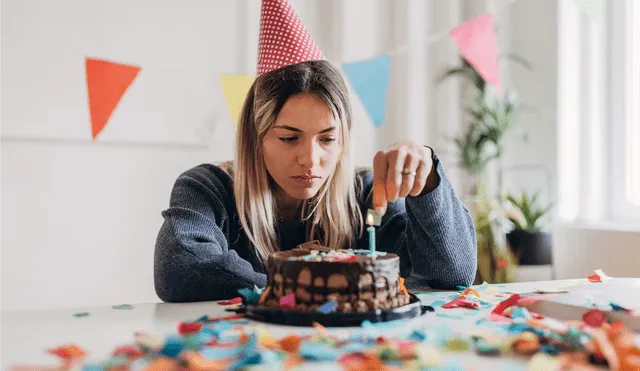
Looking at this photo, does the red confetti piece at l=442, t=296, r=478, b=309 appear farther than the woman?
No

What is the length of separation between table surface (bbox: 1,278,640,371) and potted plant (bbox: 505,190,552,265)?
141cm

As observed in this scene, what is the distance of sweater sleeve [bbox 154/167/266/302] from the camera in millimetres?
1069

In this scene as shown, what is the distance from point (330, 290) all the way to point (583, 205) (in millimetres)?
2072

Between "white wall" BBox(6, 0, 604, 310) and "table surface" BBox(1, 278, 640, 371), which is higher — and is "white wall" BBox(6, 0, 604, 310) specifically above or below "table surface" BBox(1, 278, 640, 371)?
above

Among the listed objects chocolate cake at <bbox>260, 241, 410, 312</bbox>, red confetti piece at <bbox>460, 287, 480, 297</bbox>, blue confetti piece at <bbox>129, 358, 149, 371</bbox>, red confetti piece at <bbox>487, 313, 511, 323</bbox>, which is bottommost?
red confetti piece at <bbox>460, 287, 480, 297</bbox>

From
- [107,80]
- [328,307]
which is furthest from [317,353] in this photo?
[107,80]

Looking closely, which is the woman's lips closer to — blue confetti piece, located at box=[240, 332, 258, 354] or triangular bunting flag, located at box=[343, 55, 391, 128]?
blue confetti piece, located at box=[240, 332, 258, 354]

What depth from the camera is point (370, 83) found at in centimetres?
222

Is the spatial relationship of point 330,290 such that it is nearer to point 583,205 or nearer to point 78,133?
point 78,133

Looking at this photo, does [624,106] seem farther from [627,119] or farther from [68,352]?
[68,352]

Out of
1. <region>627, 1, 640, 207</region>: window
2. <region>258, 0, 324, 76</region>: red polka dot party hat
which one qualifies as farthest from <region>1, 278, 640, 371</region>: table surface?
<region>627, 1, 640, 207</region>: window

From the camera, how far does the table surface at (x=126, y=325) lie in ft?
1.98

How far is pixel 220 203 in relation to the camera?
134 centimetres

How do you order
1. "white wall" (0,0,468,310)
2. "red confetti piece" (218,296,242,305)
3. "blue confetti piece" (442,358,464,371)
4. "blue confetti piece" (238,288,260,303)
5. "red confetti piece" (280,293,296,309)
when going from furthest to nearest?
"white wall" (0,0,468,310) → "red confetti piece" (218,296,242,305) → "blue confetti piece" (238,288,260,303) → "red confetti piece" (280,293,296,309) → "blue confetti piece" (442,358,464,371)
